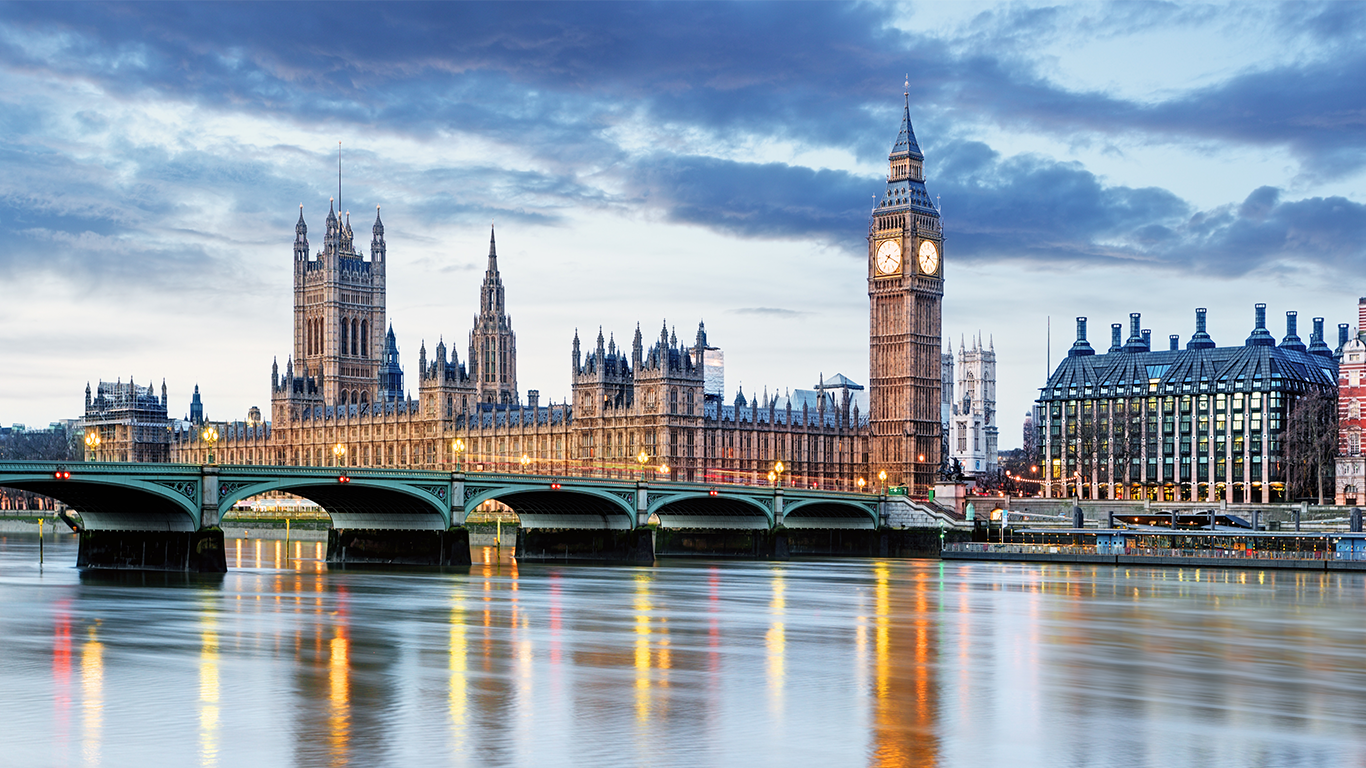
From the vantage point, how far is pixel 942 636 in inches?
1845

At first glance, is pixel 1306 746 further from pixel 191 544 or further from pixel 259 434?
pixel 259 434

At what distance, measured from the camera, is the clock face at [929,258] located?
465 ft

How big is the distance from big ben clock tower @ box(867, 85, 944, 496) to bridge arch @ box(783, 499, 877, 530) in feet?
75.5

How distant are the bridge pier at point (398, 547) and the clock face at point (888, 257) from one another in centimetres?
6290

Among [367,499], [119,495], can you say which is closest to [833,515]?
[367,499]

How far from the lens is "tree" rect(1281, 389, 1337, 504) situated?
140500 mm

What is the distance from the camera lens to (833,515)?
116 meters

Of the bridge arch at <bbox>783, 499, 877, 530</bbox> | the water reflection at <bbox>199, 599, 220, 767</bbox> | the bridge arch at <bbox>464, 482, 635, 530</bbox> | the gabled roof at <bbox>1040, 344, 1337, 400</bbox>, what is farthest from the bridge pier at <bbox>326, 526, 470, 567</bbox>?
the gabled roof at <bbox>1040, 344, 1337, 400</bbox>

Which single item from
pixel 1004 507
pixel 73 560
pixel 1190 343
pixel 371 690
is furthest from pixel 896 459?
pixel 371 690

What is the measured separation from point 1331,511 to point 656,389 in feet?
170

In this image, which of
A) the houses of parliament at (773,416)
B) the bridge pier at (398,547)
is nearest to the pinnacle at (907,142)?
the houses of parliament at (773,416)

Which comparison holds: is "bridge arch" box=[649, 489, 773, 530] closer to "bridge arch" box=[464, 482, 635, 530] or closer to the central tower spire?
"bridge arch" box=[464, 482, 635, 530]

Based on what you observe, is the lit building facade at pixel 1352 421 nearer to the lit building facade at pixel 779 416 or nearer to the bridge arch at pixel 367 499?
the lit building facade at pixel 779 416

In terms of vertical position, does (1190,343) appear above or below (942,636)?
above
